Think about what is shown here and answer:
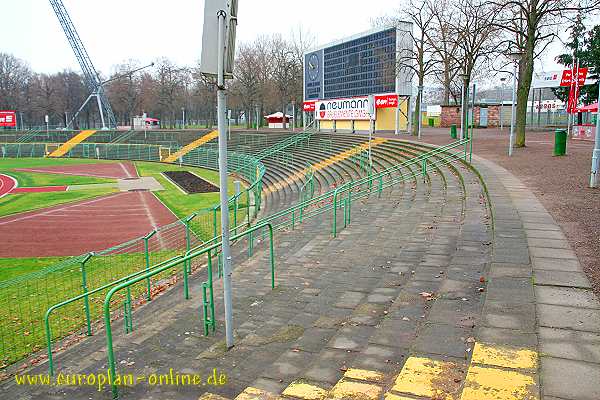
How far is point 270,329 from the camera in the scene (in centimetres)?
683

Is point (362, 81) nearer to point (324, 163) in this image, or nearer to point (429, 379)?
point (324, 163)

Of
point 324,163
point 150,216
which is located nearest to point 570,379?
point 150,216

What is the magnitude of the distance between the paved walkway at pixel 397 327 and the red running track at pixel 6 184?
26.3m

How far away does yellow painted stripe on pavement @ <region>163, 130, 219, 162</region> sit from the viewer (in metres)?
52.0

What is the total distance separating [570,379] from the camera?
14.4 feet

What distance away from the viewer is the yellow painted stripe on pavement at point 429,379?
14.3 ft

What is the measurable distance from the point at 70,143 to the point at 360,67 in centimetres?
4058

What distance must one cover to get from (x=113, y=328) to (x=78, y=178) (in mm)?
33367

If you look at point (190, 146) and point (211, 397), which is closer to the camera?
point (211, 397)

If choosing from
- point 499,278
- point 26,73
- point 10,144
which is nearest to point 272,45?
point 10,144

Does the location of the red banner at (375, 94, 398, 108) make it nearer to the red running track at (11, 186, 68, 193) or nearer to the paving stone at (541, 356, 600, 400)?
the red running track at (11, 186, 68, 193)

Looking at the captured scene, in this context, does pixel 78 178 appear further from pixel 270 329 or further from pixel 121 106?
pixel 121 106

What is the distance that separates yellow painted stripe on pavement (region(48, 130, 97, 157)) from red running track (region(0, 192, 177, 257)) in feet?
121

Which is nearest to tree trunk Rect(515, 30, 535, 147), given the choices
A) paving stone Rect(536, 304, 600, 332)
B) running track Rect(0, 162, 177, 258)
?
running track Rect(0, 162, 177, 258)
